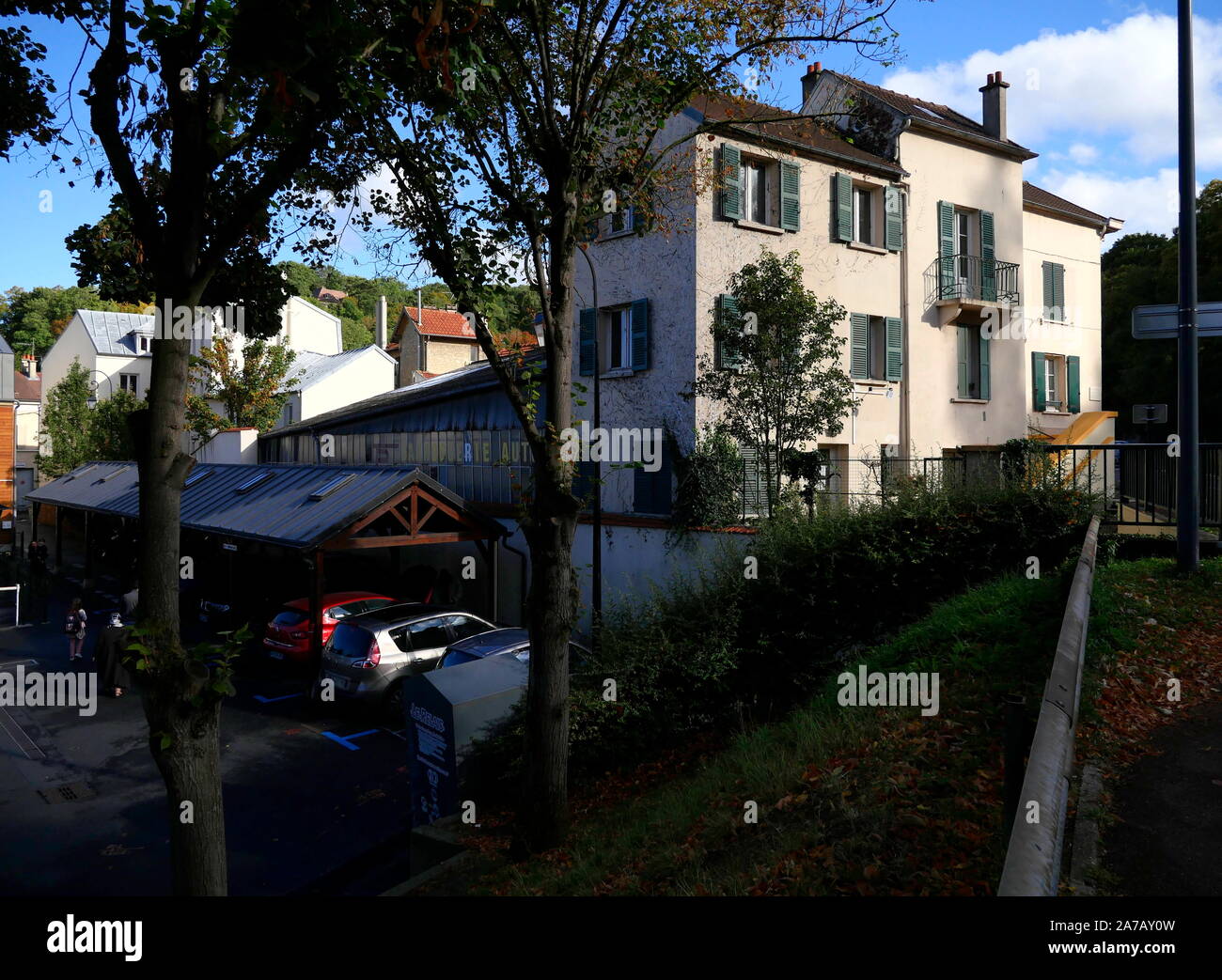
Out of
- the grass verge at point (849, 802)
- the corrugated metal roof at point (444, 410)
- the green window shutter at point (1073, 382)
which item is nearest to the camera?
the grass verge at point (849, 802)

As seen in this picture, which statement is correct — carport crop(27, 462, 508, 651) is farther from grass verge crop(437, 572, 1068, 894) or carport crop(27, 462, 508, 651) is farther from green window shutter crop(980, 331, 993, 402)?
green window shutter crop(980, 331, 993, 402)

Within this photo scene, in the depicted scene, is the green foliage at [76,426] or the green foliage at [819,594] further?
the green foliage at [76,426]

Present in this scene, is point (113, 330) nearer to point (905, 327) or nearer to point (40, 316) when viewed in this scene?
point (40, 316)

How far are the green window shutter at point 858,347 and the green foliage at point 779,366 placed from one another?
4075 mm

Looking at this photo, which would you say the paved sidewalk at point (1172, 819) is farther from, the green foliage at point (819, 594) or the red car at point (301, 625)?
the red car at point (301, 625)

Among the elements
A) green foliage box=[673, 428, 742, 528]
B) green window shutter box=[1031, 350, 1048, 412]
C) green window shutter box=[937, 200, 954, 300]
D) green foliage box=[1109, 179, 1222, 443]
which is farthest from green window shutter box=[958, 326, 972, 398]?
green foliage box=[673, 428, 742, 528]

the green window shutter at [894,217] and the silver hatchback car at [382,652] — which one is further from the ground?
the green window shutter at [894,217]

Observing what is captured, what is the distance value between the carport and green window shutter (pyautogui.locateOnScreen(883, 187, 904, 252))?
12007mm

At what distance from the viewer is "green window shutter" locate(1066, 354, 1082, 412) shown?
27375 millimetres

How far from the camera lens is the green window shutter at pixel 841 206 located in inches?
811

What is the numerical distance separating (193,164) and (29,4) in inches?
86.7

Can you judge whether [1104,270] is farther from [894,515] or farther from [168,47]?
[168,47]

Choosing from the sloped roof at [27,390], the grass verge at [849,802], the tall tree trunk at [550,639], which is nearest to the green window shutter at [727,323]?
the grass verge at [849,802]
